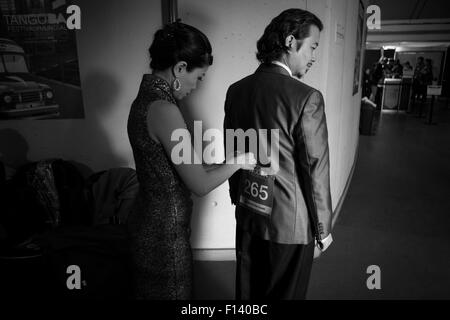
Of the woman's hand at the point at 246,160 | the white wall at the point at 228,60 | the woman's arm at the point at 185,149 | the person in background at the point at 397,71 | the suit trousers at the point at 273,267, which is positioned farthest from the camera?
the person in background at the point at 397,71

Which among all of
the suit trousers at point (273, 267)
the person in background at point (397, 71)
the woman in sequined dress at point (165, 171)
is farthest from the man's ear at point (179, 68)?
the person in background at point (397, 71)

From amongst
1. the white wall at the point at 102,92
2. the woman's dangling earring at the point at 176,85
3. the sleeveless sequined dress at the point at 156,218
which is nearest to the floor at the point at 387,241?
the sleeveless sequined dress at the point at 156,218

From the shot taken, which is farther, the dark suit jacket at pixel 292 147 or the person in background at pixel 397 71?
the person in background at pixel 397 71

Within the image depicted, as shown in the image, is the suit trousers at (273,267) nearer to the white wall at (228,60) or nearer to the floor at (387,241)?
the floor at (387,241)

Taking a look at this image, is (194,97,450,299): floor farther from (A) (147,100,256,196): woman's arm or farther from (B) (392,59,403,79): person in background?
(B) (392,59,403,79): person in background

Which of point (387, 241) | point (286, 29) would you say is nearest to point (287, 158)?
point (286, 29)

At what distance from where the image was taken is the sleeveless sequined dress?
1117mm

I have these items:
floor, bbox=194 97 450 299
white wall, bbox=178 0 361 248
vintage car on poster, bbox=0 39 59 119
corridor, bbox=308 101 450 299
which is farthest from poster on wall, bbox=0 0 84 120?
corridor, bbox=308 101 450 299

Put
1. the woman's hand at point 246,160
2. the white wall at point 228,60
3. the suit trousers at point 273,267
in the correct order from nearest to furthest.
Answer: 1. the woman's hand at point 246,160
2. the suit trousers at point 273,267
3. the white wall at point 228,60

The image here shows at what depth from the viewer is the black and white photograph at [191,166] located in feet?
3.80

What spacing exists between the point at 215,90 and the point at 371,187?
2.59m

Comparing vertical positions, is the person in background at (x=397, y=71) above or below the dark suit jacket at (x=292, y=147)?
above

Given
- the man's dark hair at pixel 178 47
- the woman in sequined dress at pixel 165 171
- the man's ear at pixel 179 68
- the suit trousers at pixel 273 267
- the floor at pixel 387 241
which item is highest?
the man's dark hair at pixel 178 47
